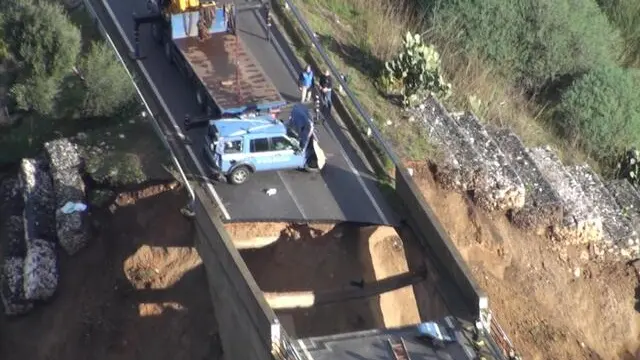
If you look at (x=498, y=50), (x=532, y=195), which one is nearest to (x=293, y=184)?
(x=532, y=195)

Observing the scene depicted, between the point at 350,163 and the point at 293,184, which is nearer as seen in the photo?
the point at 293,184

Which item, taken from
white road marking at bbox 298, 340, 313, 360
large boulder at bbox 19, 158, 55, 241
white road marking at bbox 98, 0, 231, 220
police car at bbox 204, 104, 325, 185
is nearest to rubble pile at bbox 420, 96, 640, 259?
police car at bbox 204, 104, 325, 185

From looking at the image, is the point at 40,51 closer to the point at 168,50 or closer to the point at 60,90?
the point at 60,90

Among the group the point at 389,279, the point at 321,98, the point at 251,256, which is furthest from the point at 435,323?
the point at 321,98

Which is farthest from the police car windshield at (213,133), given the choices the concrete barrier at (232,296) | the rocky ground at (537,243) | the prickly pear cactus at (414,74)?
the prickly pear cactus at (414,74)

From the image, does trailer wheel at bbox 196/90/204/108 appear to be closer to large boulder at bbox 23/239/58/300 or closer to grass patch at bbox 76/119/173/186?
grass patch at bbox 76/119/173/186

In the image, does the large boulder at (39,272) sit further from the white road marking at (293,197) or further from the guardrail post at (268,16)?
the guardrail post at (268,16)
